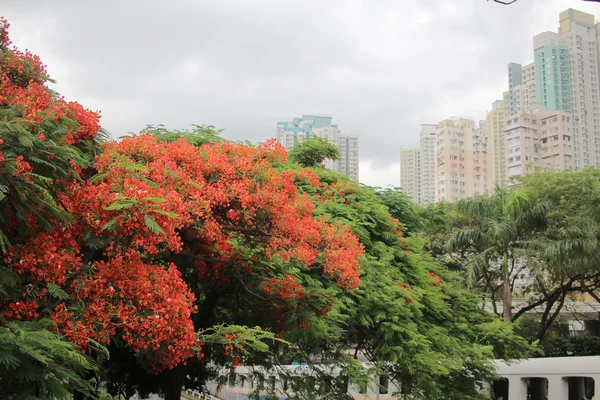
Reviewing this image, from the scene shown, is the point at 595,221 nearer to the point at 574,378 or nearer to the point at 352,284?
the point at 574,378

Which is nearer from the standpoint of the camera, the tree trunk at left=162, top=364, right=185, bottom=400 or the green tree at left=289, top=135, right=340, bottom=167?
the tree trunk at left=162, top=364, right=185, bottom=400

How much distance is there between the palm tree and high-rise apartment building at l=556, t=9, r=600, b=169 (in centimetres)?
4791

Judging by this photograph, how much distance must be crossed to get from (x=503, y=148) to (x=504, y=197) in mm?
47089

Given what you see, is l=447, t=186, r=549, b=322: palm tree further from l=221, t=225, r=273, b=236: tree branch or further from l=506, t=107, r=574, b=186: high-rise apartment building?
l=506, t=107, r=574, b=186: high-rise apartment building

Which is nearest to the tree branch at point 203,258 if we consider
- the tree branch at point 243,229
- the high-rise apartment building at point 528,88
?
the tree branch at point 243,229

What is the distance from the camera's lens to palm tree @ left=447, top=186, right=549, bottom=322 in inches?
666

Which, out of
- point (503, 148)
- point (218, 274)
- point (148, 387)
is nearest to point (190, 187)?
point (218, 274)

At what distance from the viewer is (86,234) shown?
210 inches

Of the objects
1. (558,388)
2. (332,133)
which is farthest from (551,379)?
(332,133)

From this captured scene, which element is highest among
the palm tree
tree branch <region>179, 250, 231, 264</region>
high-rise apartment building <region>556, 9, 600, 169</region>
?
high-rise apartment building <region>556, 9, 600, 169</region>

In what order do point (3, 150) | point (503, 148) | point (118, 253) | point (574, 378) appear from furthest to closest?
1. point (503, 148)
2. point (574, 378)
3. point (118, 253)
4. point (3, 150)

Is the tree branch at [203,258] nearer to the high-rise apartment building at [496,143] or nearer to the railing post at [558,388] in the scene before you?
the railing post at [558,388]

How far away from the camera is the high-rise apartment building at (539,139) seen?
2009 inches

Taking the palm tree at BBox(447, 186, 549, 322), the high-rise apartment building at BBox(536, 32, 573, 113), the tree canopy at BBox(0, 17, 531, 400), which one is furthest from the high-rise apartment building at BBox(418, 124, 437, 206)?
the tree canopy at BBox(0, 17, 531, 400)
